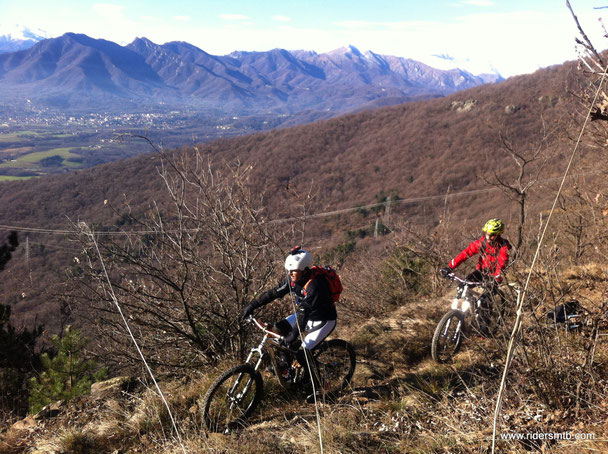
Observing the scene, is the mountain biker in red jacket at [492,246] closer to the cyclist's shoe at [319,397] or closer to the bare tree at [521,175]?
the bare tree at [521,175]

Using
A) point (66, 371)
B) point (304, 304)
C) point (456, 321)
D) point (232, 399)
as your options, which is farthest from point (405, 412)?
point (66, 371)

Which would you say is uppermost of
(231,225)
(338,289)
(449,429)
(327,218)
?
(231,225)

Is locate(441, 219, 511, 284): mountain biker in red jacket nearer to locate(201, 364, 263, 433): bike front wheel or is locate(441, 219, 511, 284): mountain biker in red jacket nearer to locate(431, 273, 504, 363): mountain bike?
locate(431, 273, 504, 363): mountain bike

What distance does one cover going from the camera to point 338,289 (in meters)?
4.33

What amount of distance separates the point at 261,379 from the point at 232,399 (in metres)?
0.36

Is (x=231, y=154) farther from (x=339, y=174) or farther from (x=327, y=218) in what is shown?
(x=327, y=218)

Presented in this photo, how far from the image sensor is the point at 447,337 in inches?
210

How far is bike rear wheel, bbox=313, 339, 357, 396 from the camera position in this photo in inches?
180

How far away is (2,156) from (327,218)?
404 feet

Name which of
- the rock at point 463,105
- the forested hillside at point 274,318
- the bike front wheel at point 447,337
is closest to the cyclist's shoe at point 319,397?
the forested hillside at point 274,318

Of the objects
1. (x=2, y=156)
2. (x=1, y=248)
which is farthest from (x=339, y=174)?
(x=2, y=156)

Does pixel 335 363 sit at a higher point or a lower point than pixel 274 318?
higher

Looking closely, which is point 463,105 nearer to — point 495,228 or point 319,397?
point 495,228

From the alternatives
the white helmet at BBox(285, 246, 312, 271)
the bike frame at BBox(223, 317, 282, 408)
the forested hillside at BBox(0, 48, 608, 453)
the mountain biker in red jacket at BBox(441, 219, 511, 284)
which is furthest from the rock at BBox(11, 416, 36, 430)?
the mountain biker in red jacket at BBox(441, 219, 511, 284)
